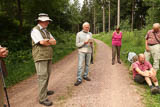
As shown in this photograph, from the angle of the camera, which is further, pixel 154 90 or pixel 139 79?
pixel 139 79

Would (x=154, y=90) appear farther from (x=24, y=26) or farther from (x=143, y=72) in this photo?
(x=24, y=26)

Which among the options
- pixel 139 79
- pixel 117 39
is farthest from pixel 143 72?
pixel 117 39

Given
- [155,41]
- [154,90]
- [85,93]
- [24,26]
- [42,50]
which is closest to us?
[42,50]

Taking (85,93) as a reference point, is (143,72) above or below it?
above

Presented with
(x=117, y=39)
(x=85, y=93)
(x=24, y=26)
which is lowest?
(x=85, y=93)

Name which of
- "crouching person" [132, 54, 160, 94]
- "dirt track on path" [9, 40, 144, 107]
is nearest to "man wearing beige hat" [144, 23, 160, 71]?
"crouching person" [132, 54, 160, 94]

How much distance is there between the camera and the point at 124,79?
473 centimetres

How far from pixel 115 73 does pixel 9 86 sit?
169 inches

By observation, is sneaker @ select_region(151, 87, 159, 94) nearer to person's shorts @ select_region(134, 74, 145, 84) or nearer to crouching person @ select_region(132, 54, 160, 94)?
crouching person @ select_region(132, 54, 160, 94)

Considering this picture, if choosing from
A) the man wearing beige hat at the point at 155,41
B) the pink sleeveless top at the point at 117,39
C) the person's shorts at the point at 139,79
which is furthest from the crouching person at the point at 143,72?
the pink sleeveless top at the point at 117,39

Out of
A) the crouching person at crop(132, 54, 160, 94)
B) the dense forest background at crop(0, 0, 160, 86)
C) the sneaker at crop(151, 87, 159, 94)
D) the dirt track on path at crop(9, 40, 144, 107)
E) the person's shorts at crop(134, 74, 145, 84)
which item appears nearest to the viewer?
the dirt track on path at crop(9, 40, 144, 107)

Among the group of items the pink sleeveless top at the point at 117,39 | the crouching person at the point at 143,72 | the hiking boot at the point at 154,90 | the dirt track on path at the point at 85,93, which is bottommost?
the dirt track on path at the point at 85,93

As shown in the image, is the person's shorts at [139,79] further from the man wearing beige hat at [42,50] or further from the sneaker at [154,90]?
the man wearing beige hat at [42,50]

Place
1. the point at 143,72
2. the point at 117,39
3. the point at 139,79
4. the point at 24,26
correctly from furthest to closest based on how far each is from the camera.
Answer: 1. the point at 24,26
2. the point at 117,39
3. the point at 139,79
4. the point at 143,72
